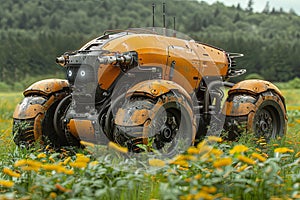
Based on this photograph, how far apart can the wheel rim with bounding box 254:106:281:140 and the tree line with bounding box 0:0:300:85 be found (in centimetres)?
4010

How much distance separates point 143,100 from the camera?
6.29m

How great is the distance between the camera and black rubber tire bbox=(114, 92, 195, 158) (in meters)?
6.07

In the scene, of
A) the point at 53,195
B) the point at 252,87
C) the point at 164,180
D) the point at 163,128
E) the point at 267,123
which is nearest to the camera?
the point at 53,195

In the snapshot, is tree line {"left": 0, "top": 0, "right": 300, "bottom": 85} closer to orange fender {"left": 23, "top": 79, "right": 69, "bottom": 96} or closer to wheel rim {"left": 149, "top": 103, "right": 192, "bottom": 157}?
orange fender {"left": 23, "top": 79, "right": 69, "bottom": 96}

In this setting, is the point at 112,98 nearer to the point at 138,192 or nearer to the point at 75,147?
the point at 75,147

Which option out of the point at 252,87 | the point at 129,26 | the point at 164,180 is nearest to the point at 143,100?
the point at 164,180

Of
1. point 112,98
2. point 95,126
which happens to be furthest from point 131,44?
point 95,126

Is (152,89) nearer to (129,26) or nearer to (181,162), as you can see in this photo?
(181,162)

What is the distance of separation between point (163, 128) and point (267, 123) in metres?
2.64

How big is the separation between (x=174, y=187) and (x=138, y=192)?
0.59 meters

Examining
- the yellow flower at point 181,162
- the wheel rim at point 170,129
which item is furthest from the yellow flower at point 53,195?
the wheel rim at point 170,129

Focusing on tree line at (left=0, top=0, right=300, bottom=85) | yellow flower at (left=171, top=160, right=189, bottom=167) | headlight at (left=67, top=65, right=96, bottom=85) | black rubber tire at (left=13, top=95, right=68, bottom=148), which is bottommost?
black rubber tire at (left=13, top=95, right=68, bottom=148)

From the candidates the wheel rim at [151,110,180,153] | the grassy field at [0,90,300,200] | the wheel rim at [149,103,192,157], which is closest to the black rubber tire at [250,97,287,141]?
the wheel rim at [149,103,192,157]

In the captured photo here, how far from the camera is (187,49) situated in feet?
26.5
